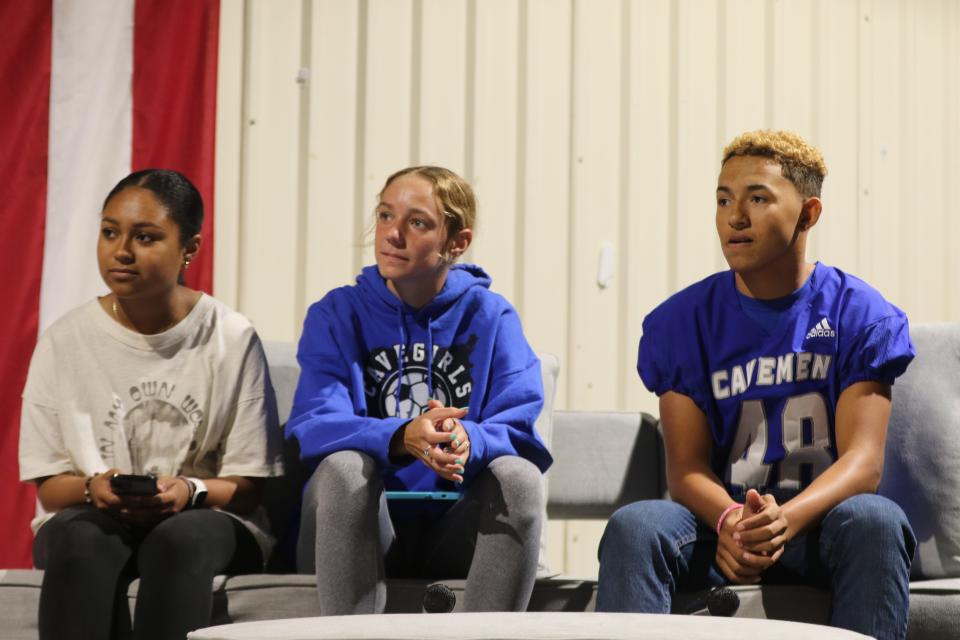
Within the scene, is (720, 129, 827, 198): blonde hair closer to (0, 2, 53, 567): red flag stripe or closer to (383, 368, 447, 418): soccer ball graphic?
(383, 368, 447, 418): soccer ball graphic

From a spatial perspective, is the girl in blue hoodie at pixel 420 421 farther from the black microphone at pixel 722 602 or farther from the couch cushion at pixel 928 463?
the couch cushion at pixel 928 463

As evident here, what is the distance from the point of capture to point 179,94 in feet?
9.07

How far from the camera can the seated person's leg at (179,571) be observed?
5.75 ft

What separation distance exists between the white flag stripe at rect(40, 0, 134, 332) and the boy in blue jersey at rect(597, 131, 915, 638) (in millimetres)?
1336

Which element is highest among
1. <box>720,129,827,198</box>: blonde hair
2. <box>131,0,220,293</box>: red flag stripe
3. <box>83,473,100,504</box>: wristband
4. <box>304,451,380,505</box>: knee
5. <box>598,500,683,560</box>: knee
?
<box>131,0,220,293</box>: red flag stripe

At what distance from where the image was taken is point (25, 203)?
267cm

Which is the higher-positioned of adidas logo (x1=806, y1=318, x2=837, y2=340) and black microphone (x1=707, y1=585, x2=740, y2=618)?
adidas logo (x1=806, y1=318, x2=837, y2=340)

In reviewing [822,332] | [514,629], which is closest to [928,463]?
[822,332]

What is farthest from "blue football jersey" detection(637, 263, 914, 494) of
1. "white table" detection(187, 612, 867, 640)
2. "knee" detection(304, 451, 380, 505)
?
"white table" detection(187, 612, 867, 640)

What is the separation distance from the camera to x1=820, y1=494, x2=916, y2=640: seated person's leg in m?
1.69

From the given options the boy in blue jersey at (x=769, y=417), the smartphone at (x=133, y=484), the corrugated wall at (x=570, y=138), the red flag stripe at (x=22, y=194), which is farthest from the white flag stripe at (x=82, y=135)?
A: the boy in blue jersey at (x=769, y=417)

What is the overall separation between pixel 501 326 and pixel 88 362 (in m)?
0.73

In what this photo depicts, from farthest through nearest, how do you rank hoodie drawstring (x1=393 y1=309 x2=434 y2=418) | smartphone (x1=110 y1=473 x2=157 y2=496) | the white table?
hoodie drawstring (x1=393 y1=309 x2=434 y2=418) → smartphone (x1=110 y1=473 x2=157 y2=496) → the white table

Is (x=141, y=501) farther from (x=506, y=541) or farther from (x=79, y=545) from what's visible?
(x=506, y=541)
